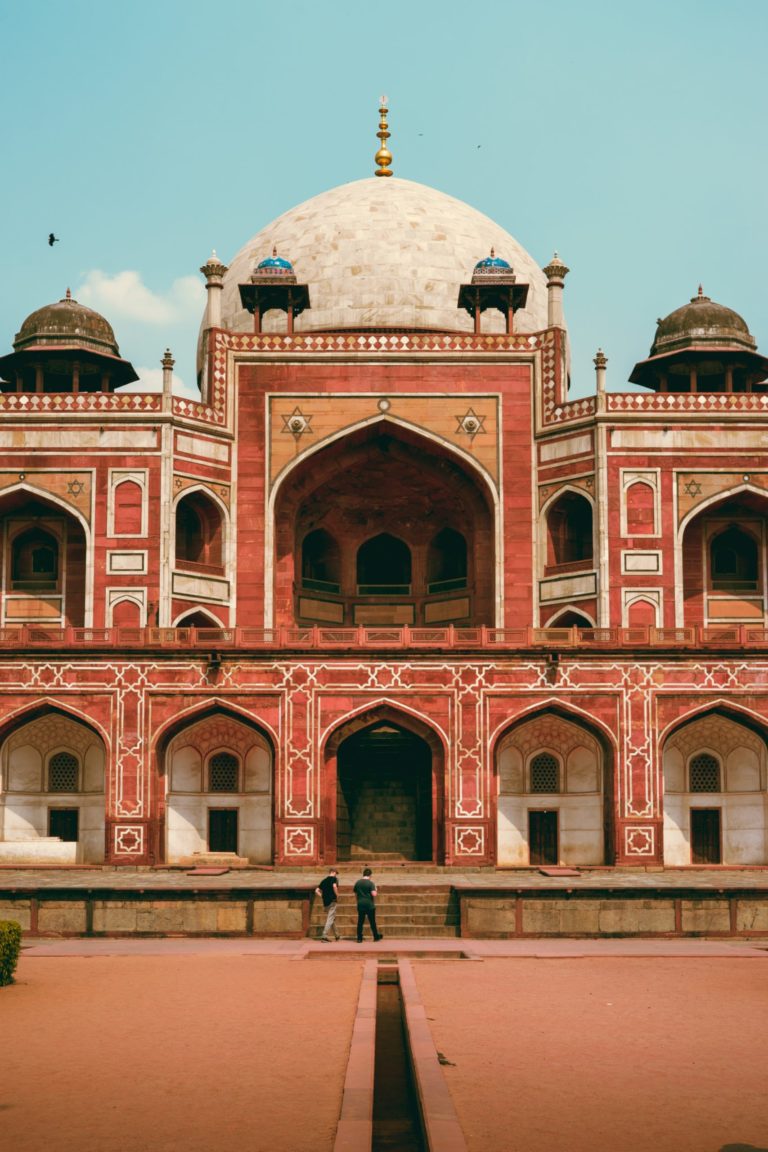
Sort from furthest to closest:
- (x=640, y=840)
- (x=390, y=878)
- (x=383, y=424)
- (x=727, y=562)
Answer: (x=383, y=424)
(x=727, y=562)
(x=640, y=840)
(x=390, y=878)

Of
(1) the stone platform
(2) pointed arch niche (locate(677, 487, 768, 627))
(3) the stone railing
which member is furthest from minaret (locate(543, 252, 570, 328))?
(1) the stone platform

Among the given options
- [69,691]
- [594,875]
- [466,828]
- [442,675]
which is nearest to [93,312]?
[69,691]

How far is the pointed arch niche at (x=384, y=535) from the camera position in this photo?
110 ft

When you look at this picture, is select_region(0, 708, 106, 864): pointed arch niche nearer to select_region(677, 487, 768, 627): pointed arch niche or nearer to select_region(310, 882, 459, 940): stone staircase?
select_region(310, 882, 459, 940): stone staircase

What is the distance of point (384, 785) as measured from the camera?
28547 millimetres

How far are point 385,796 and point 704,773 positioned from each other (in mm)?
6411

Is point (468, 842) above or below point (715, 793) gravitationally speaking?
below

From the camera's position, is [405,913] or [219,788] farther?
[219,788]

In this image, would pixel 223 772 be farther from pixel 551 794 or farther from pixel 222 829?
pixel 551 794

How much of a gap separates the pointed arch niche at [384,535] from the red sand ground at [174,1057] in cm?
1787

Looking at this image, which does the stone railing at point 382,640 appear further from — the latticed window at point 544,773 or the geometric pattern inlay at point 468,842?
the geometric pattern inlay at point 468,842

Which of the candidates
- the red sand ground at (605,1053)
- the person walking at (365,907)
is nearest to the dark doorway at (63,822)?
the person walking at (365,907)

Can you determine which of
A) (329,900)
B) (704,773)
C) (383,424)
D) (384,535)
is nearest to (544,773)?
(704,773)

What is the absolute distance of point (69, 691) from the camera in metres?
26.9
